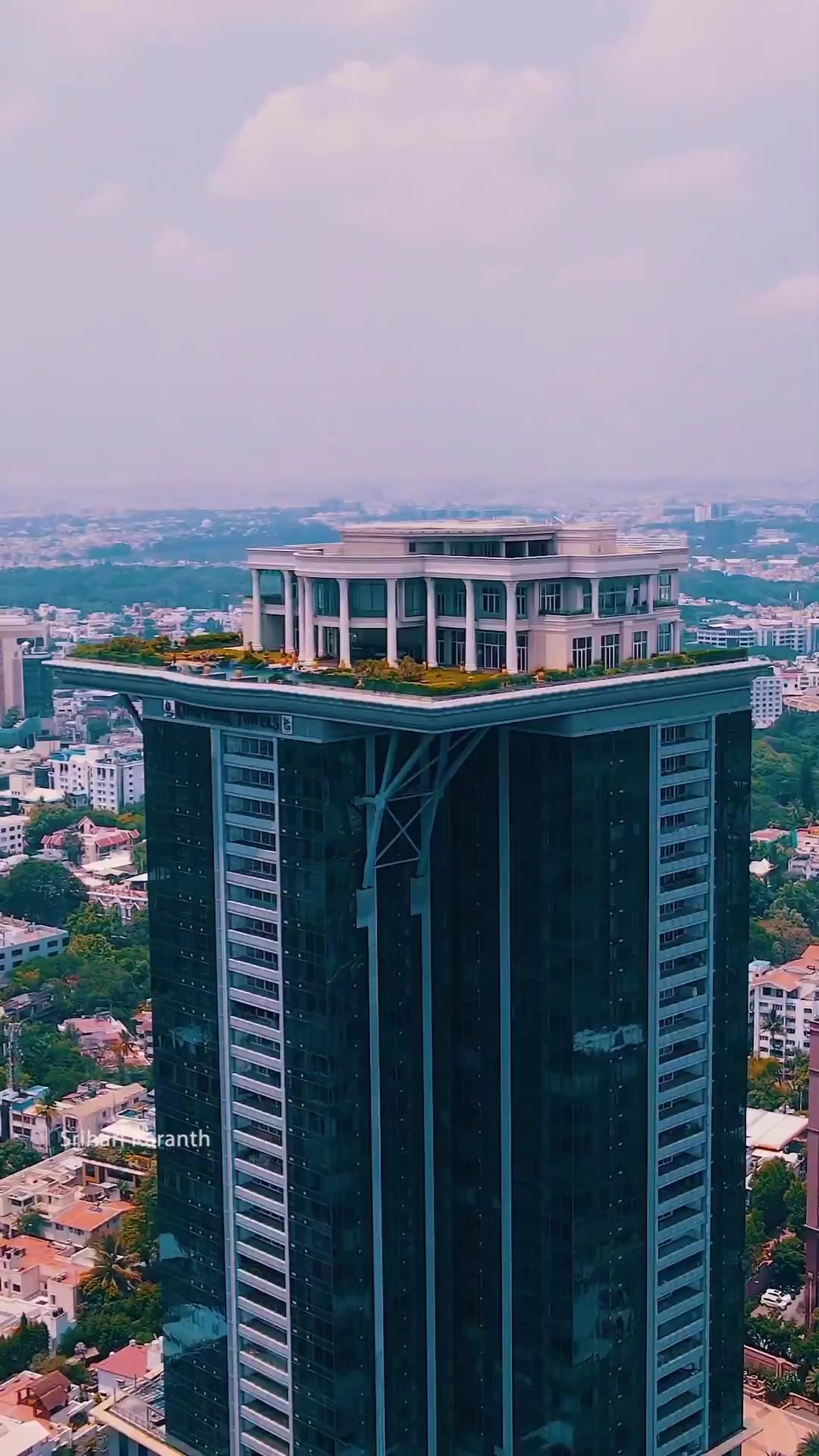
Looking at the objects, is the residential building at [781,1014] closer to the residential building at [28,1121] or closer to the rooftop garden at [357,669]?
the residential building at [28,1121]

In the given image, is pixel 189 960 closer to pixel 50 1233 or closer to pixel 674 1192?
pixel 674 1192

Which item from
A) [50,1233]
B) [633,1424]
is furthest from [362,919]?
[50,1233]

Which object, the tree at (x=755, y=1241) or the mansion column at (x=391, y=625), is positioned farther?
the tree at (x=755, y=1241)

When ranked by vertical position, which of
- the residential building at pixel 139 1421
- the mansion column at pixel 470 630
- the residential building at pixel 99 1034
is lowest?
the residential building at pixel 99 1034

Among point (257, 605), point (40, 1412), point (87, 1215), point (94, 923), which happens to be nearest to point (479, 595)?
point (257, 605)

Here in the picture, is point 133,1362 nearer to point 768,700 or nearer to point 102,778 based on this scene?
point 102,778

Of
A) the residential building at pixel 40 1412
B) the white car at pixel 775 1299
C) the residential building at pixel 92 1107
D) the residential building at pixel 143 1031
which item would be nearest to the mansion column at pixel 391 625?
the residential building at pixel 40 1412

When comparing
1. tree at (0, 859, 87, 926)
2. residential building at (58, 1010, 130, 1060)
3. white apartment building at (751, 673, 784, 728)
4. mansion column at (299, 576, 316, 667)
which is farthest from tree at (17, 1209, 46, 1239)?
white apartment building at (751, 673, 784, 728)
